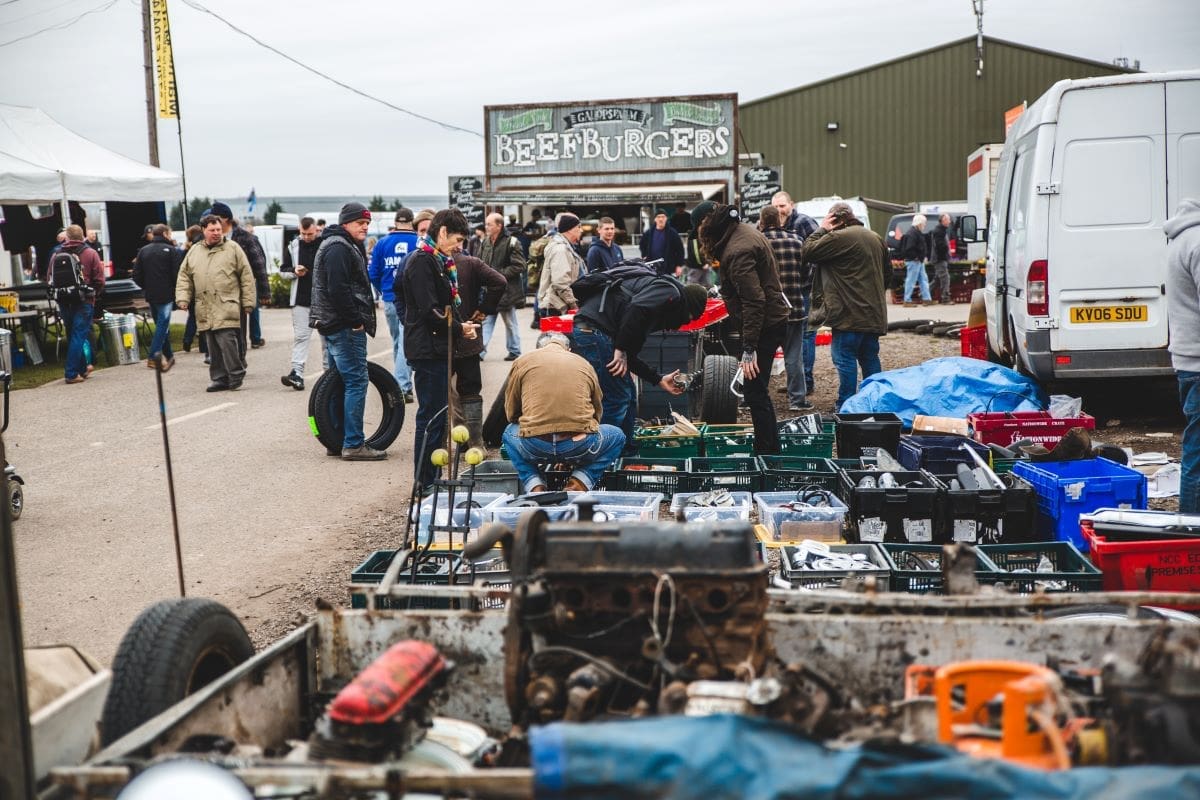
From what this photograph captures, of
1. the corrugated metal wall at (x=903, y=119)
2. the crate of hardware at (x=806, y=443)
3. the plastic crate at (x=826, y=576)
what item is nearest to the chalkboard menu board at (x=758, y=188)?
the crate of hardware at (x=806, y=443)

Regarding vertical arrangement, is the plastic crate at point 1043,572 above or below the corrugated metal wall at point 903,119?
below

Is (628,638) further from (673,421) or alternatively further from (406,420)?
(406,420)

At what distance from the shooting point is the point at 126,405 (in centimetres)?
1355

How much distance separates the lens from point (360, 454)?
1014cm

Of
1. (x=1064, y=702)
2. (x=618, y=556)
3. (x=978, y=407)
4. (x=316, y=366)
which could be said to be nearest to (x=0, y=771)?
(x=618, y=556)

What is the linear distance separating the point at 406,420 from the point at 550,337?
15.6 feet

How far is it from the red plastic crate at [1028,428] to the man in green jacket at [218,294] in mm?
9017

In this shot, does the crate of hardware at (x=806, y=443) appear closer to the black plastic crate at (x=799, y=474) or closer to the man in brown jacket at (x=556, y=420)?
the black plastic crate at (x=799, y=474)

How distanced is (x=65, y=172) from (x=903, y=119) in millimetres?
31402

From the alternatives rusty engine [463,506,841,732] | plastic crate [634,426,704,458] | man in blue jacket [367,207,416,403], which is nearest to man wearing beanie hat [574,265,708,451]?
plastic crate [634,426,704,458]

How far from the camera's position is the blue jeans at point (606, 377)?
343 inches

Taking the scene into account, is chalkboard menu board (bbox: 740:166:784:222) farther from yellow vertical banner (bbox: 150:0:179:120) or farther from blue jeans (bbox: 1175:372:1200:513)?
blue jeans (bbox: 1175:372:1200:513)

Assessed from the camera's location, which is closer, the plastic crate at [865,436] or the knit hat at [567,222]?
the plastic crate at [865,436]

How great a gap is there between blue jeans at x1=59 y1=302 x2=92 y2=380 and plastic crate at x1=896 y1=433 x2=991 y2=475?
11729 millimetres
